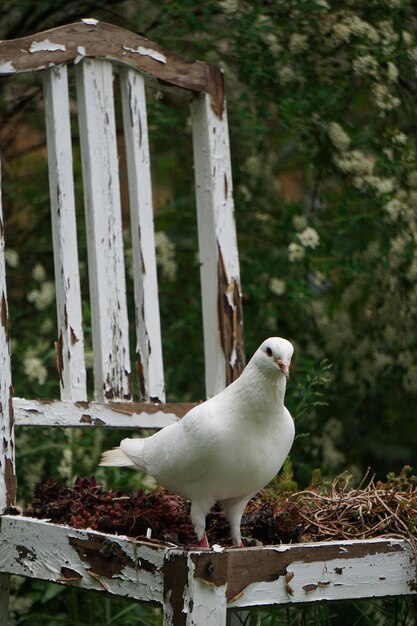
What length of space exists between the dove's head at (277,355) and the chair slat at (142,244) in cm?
63

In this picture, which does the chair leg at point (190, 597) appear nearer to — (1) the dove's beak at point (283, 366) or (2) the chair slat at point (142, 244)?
(1) the dove's beak at point (283, 366)

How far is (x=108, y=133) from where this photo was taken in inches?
86.0

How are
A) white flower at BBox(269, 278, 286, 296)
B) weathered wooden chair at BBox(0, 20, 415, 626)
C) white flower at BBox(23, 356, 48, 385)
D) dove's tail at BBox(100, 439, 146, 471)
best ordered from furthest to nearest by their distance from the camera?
white flower at BBox(269, 278, 286, 296) < white flower at BBox(23, 356, 48, 385) < dove's tail at BBox(100, 439, 146, 471) < weathered wooden chair at BBox(0, 20, 415, 626)

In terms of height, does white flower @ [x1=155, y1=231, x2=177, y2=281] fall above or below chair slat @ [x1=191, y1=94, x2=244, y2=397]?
below

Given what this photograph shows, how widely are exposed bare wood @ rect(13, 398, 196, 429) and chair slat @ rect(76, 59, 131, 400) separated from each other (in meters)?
0.04

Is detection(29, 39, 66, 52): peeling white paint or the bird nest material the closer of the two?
the bird nest material

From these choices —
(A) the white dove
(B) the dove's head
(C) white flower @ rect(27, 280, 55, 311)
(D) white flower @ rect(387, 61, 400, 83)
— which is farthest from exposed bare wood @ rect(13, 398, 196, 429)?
(D) white flower @ rect(387, 61, 400, 83)

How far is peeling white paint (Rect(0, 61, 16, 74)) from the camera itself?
2.00 meters

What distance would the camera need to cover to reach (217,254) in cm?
229

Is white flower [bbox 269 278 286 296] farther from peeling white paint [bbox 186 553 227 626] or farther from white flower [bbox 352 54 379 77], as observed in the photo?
peeling white paint [bbox 186 553 227 626]

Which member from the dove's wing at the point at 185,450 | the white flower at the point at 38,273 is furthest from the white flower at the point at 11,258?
the dove's wing at the point at 185,450

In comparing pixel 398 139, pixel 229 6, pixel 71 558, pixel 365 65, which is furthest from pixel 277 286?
pixel 71 558

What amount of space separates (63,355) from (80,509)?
0.39 m

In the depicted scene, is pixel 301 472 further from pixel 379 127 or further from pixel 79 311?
pixel 79 311
